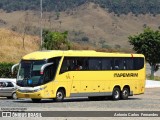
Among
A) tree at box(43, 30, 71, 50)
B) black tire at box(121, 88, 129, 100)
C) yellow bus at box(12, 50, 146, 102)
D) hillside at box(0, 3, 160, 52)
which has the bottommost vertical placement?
black tire at box(121, 88, 129, 100)

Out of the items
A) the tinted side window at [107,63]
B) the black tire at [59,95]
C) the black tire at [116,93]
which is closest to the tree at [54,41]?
the black tire at [116,93]

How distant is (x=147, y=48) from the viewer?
73938mm

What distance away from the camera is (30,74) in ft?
104

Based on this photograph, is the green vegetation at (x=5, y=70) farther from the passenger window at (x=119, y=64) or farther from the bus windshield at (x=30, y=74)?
the bus windshield at (x=30, y=74)

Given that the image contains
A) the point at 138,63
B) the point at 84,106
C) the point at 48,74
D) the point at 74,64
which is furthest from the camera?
the point at 138,63

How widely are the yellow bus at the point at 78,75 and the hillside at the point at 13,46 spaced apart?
31.9 meters

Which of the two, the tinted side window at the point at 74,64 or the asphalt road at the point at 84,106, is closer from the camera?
the asphalt road at the point at 84,106

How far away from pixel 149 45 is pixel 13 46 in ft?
62.7

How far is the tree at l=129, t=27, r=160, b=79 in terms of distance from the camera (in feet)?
242

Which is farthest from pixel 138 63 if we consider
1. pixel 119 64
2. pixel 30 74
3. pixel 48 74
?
pixel 30 74

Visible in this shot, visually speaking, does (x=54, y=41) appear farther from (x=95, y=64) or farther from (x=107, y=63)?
(x=95, y=64)

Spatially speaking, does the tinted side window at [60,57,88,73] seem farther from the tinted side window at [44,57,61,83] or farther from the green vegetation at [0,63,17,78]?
the green vegetation at [0,63,17,78]

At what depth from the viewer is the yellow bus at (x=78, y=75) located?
31.7 m

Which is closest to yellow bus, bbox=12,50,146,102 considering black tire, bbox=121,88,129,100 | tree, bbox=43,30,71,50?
black tire, bbox=121,88,129,100
